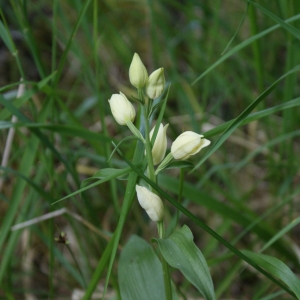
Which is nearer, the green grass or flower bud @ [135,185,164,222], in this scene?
flower bud @ [135,185,164,222]

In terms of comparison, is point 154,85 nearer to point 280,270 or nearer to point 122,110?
point 122,110

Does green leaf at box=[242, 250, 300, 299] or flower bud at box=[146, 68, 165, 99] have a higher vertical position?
flower bud at box=[146, 68, 165, 99]

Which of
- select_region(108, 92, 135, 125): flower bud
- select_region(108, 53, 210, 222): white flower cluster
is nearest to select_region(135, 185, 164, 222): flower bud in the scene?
select_region(108, 53, 210, 222): white flower cluster

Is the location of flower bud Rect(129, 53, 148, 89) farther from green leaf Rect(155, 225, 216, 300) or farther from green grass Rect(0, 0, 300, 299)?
green leaf Rect(155, 225, 216, 300)

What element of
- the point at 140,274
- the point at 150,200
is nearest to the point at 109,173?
the point at 150,200

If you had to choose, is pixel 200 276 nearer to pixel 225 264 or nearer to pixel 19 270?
pixel 225 264

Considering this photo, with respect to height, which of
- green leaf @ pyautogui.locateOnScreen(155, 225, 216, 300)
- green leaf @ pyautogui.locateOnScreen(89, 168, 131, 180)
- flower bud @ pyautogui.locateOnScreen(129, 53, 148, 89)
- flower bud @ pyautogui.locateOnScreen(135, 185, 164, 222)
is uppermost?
flower bud @ pyautogui.locateOnScreen(129, 53, 148, 89)
